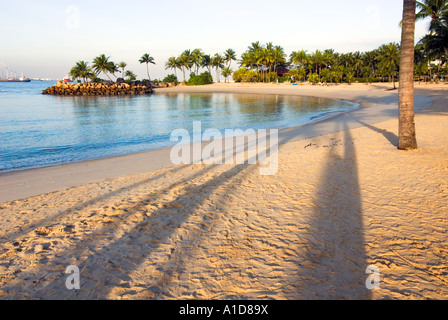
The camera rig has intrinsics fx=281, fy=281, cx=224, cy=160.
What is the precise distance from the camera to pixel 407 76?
305 inches

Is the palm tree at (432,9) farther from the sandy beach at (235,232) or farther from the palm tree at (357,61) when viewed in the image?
the sandy beach at (235,232)

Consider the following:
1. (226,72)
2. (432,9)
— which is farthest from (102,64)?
(432,9)

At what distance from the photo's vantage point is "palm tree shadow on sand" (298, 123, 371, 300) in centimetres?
297

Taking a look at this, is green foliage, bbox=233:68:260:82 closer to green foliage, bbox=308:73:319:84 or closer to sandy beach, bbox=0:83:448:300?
green foliage, bbox=308:73:319:84

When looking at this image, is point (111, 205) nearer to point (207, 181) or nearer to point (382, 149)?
point (207, 181)

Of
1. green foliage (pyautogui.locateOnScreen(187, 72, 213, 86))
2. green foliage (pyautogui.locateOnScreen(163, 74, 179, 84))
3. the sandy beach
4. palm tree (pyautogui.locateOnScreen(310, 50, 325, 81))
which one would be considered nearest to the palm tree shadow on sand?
the sandy beach

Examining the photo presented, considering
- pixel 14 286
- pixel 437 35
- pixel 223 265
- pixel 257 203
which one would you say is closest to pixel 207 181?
pixel 257 203

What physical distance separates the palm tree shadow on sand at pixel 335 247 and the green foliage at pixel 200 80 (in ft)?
295

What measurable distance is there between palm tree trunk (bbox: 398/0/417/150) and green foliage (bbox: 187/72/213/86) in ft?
287

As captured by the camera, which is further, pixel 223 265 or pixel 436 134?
pixel 436 134

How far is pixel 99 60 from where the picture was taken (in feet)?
286

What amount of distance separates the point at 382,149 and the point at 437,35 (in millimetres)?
39698

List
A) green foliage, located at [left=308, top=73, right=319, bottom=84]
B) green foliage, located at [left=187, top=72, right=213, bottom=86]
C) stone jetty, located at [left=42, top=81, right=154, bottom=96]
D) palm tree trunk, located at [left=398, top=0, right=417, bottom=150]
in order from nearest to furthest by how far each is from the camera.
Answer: palm tree trunk, located at [left=398, top=0, right=417, bottom=150], green foliage, located at [left=308, top=73, right=319, bottom=84], stone jetty, located at [left=42, top=81, right=154, bottom=96], green foliage, located at [left=187, top=72, right=213, bottom=86]
